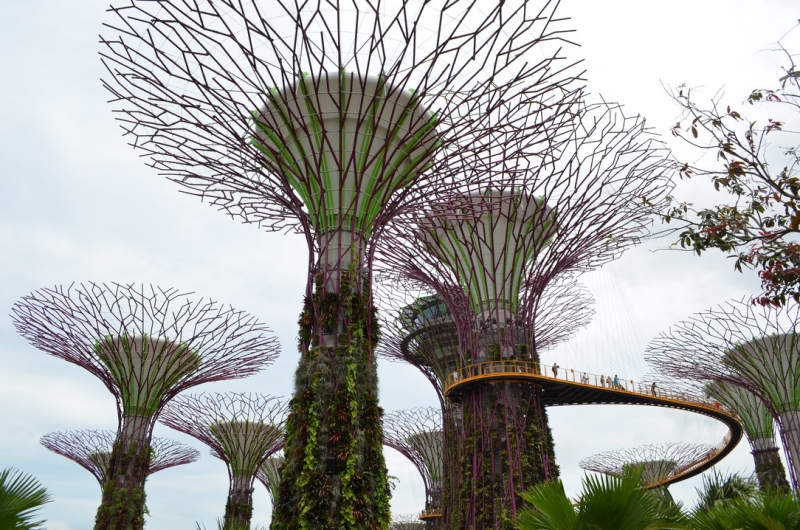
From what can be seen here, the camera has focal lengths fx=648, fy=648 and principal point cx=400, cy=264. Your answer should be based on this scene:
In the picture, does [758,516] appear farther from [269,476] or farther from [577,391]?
[269,476]

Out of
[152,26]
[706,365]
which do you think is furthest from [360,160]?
[706,365]

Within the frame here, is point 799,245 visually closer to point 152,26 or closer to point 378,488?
point 378,488

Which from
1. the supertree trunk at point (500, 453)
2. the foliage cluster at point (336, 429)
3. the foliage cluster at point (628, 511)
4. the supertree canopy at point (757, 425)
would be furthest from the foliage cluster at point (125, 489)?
the supertree canopy at point (757, 425)

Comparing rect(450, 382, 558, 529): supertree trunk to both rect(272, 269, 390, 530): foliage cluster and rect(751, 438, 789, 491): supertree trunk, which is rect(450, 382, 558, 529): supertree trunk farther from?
rect(751, 438, 789, 491): supertree trunk

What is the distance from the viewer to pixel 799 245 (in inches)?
317

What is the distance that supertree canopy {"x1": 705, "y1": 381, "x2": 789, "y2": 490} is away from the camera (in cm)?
3940

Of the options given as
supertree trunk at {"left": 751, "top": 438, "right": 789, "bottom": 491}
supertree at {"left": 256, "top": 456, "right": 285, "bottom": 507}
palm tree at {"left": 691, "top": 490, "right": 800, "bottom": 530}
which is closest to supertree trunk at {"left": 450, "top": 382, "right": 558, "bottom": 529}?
palm tree at {"left": 691, "top": 490, "right": 800, "bottom": 530}

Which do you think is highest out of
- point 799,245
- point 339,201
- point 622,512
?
point 339,201

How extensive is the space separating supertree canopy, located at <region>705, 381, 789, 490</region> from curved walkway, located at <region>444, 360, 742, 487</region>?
112cm

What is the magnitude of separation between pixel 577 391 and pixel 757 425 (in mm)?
19774

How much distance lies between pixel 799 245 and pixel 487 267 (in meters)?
19.0

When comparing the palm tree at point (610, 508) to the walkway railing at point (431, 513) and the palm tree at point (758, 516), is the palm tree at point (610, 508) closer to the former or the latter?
the palm tree at point (758, 516)

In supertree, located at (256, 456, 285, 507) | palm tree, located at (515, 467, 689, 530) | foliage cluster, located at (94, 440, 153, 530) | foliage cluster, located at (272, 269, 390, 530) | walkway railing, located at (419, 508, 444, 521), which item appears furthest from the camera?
supertree, located at (256, 456, 285, 507)

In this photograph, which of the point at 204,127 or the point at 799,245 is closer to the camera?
the point at 799,245
